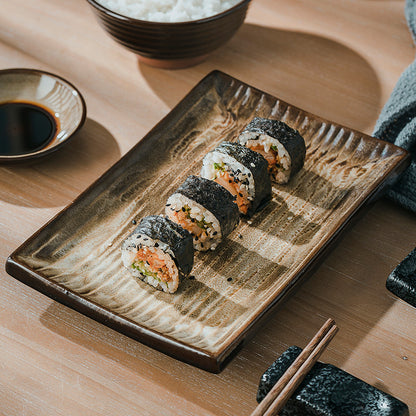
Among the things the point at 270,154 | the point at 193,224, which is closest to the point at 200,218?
the point at 193,224

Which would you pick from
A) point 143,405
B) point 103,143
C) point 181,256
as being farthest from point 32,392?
point 103,143

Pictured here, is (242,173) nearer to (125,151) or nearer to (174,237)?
(174,237)

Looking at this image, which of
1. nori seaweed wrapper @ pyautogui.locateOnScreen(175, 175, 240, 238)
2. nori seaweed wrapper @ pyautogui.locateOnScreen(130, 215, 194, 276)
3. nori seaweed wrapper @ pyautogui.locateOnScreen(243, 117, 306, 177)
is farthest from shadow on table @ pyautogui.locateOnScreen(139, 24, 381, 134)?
nori seaweed wrapper @ pyautogui.locateOnScreen(130, 215, 194, 276)

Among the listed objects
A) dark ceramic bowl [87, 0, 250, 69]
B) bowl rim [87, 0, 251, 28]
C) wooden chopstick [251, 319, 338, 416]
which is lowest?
wooden chopstick [251, 319, 338, 416]

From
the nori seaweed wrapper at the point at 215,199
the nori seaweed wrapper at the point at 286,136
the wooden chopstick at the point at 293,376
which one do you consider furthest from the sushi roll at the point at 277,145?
the wooden chopstick at the point at 293,376

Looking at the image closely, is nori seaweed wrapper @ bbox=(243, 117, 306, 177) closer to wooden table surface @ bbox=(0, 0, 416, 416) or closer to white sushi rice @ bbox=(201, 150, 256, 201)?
white sushi rice @ bbox=(201, 150, 256, 201)

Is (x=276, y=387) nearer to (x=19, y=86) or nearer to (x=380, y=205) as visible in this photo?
(x=380, y=205)

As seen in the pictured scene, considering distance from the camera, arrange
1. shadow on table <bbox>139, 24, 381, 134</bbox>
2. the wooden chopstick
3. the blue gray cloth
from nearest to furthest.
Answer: the wooden chopstick < the blue gray cloth < shadow on table <bbox>139, 24, 381, 134</bbox>
